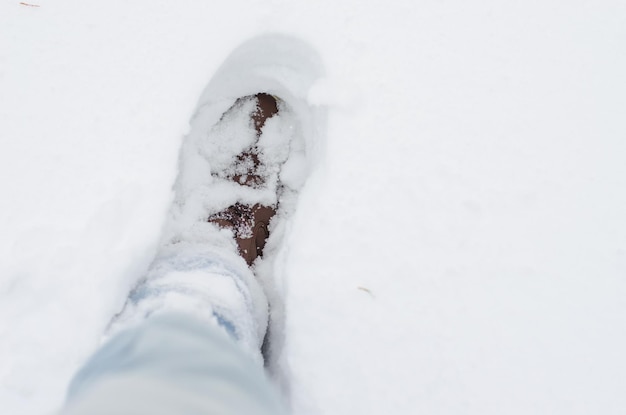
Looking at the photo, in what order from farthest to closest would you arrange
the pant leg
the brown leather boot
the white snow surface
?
1. the brown leather boot
2. the white snow surface
3. the pant leg

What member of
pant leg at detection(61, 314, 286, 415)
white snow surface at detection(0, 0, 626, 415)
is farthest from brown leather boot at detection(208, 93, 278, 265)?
pant leg at detection(61, 314, 286, 415)

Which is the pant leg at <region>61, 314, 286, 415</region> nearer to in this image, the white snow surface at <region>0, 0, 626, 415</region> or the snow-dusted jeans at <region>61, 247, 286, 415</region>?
the snow-dusted jeans at <region>61, 247, 286, 415</region>

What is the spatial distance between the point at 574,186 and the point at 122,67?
84 cm

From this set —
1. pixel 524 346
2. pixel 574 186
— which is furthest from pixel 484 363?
pixel 574 186

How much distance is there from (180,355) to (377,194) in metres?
0.44

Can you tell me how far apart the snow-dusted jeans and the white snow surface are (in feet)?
0.26

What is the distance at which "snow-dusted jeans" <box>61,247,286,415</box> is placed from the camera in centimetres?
49

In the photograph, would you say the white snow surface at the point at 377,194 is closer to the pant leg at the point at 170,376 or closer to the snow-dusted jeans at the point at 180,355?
the snow-dusted jeans at the point at 180,355

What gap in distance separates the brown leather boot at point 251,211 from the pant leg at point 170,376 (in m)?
0.35

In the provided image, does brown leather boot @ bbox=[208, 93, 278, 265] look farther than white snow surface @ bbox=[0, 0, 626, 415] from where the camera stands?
Yes

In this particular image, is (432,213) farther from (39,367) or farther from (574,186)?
(39,367)

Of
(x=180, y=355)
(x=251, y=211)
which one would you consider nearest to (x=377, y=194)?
(x=251, y=211)

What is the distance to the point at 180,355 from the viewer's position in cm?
57

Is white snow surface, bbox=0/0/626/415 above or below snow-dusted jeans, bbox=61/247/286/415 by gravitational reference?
above
